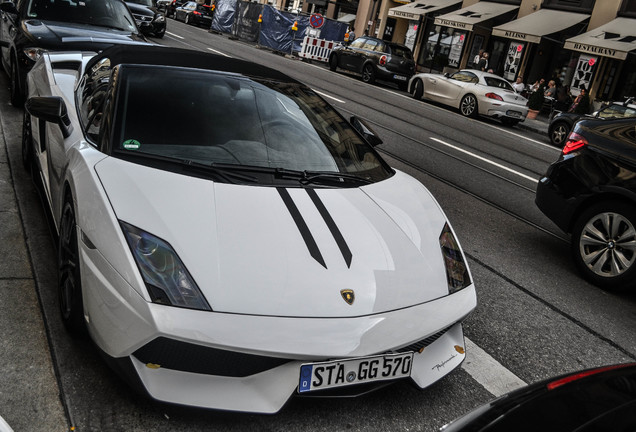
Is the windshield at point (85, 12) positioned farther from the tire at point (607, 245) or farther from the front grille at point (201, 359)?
the front grille at point (201, 359)

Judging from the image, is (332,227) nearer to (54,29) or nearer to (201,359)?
(201,359)

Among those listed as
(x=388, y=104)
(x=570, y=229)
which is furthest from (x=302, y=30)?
(x=570, y=229)

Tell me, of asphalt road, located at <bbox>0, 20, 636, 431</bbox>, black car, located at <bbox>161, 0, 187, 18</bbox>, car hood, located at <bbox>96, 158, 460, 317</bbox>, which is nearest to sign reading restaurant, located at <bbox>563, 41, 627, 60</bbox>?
asphalt road, located at <bbox>0, 20, 636, 431</bbox>

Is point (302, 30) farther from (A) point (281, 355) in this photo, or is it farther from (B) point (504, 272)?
(A) point (281, 355)

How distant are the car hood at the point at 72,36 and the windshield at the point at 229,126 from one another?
13.2ft

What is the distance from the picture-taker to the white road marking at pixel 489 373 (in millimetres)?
3215

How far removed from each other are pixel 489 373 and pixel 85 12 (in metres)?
7.35

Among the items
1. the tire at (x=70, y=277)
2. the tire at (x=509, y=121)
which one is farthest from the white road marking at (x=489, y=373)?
the tire at (x=509, y=121)

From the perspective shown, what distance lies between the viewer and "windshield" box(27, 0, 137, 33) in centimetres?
830

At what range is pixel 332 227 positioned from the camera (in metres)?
3.00

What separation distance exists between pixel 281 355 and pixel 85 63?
3.39m

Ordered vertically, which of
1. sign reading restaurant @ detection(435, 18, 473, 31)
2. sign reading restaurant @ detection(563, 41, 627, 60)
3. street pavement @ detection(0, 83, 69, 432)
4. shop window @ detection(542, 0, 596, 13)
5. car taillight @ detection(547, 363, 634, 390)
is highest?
shop window @ detection(542, 0, 596, 13)

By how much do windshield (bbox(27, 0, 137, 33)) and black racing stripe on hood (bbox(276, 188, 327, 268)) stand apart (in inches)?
248

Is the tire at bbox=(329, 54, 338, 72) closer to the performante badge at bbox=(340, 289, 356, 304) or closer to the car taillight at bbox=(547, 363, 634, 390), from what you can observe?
the performante badge at bbox=(340, 289, 356, 304)
